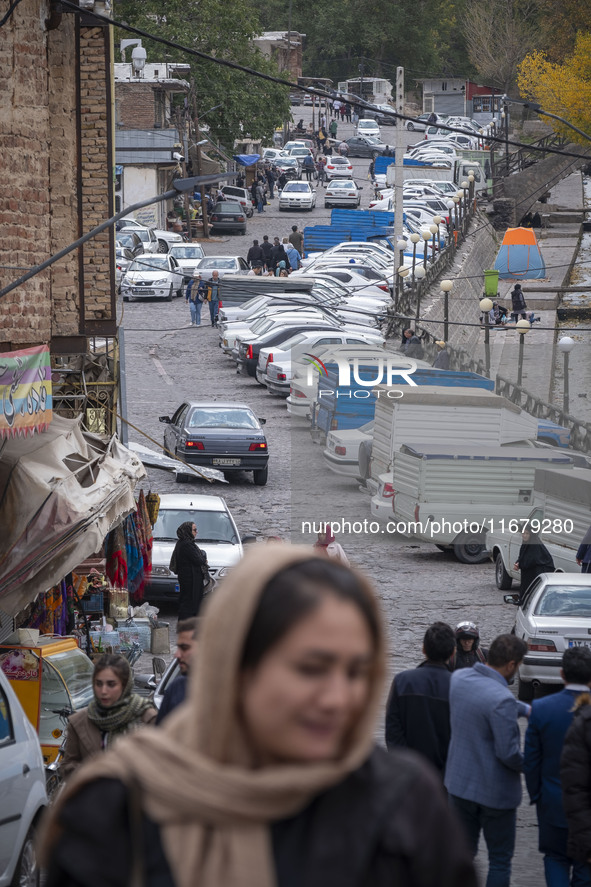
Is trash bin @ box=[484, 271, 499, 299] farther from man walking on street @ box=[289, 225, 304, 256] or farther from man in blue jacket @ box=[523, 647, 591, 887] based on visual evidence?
man in blue jacket @ box=[523, 647, 591, 887]

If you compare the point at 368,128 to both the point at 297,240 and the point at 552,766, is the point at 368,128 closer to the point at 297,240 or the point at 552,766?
the point at 297,240

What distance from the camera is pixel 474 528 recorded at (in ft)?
66.9

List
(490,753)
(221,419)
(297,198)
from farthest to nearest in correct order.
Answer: (297,198) < (221,419) < (490,753)

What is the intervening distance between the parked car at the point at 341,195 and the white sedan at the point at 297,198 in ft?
5.04

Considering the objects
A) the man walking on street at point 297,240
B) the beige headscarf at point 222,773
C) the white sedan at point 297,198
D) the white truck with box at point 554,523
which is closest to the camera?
→ the beige headscarf at point 222,773

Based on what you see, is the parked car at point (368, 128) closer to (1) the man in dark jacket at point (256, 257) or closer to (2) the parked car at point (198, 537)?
(1) the man in dark jacket at point (256, 257)

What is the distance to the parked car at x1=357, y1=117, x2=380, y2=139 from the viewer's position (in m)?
99.3

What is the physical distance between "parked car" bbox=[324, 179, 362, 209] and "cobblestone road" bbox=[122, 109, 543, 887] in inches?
1190

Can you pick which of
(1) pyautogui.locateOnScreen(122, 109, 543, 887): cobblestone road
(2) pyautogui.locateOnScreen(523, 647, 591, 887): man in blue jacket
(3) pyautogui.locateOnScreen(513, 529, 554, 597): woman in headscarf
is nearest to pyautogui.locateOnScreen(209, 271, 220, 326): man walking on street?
(1) pyautogui.locateOnScreen(122, 109, 543, 887): cobblestone road

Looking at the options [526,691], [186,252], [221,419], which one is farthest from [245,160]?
[526,691]

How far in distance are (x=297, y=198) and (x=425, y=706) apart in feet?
216

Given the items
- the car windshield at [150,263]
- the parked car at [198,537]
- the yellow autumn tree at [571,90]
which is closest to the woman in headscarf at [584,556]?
the parked car at [198,537]

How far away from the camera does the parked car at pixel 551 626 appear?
14219mm

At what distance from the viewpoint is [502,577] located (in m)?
19.0
